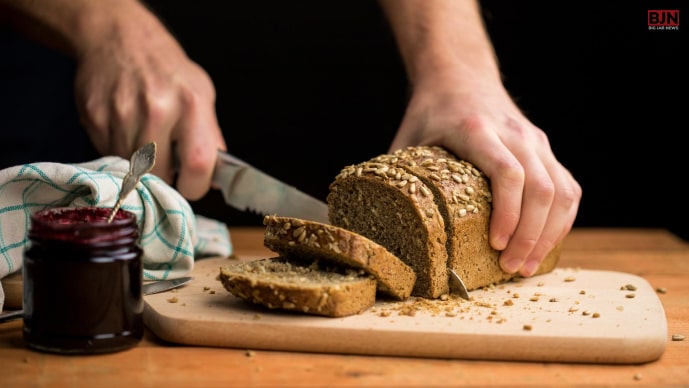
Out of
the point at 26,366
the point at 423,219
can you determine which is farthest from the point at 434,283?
the point at 26,366

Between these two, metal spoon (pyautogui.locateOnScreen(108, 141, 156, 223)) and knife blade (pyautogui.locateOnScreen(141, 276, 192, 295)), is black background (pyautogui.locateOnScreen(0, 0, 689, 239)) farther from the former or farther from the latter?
metal spoon (pyautogui.locateOnScreen(108, 141, 156, 223))

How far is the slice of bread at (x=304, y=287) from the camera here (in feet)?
8.25

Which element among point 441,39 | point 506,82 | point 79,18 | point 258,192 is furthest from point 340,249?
point 506,82

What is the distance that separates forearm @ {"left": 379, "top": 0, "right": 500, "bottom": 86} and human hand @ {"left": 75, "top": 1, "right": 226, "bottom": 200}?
1.00m

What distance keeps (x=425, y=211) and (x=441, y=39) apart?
1.25 meters

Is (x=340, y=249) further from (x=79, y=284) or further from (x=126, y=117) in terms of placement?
(x=126, y=117)

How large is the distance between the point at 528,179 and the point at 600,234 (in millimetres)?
1725

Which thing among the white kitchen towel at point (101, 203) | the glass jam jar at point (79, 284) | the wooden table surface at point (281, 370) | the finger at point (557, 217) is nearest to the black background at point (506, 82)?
the finger at point (557, 217)

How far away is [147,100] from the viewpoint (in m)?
3.34

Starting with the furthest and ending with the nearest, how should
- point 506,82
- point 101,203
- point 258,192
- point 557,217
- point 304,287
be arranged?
point 506,82
point 258,192
point 557,217
point 101,203
point 304,287

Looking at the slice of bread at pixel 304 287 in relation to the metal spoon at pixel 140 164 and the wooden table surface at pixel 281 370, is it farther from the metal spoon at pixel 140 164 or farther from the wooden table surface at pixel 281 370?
the metal spoon at pixel 140 164

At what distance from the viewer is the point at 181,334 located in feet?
8.14

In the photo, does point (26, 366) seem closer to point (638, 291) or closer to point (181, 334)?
point (181, 334)

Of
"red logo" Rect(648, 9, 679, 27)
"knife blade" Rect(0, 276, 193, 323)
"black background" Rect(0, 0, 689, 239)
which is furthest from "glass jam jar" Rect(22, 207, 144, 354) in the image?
"red logo" Rect(648, 9, 679, 27)
